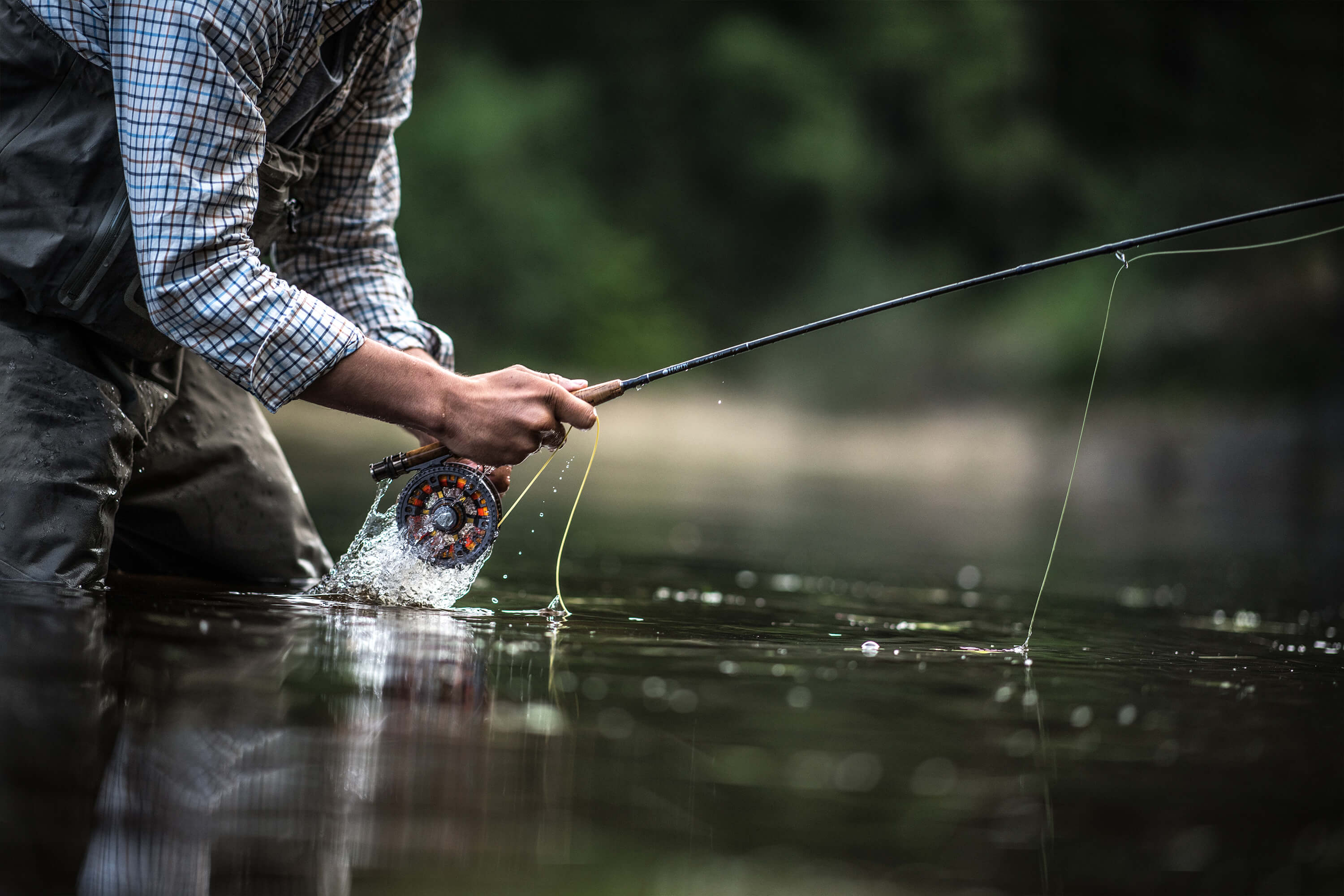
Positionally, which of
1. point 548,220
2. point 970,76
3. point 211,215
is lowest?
point 211,215

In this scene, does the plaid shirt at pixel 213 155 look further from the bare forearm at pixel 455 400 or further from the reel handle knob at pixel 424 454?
the reel handle knob at pixel 424 454

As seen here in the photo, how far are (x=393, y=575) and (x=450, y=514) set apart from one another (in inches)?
7.6

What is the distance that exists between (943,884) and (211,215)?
1.53m

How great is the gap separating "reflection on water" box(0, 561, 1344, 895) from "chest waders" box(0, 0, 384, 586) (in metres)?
0.17

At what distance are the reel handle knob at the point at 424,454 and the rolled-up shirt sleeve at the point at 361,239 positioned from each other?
47 centimetres

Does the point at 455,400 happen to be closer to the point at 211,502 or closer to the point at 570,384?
the point at 570,384

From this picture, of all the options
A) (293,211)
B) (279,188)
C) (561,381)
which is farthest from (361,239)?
(561,381)

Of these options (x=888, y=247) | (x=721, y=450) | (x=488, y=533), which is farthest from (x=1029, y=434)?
(x=488, y=533)

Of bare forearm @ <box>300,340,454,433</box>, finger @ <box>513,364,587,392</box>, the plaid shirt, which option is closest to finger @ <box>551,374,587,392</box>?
finger @ <box>513,364,587,392</box>

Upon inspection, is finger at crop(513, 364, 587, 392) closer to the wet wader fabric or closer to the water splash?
the water splash

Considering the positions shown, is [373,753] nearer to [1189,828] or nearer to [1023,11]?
[1189,828]

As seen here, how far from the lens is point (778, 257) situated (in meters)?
25.5

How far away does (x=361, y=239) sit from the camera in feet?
9.93

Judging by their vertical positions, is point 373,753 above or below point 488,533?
below
